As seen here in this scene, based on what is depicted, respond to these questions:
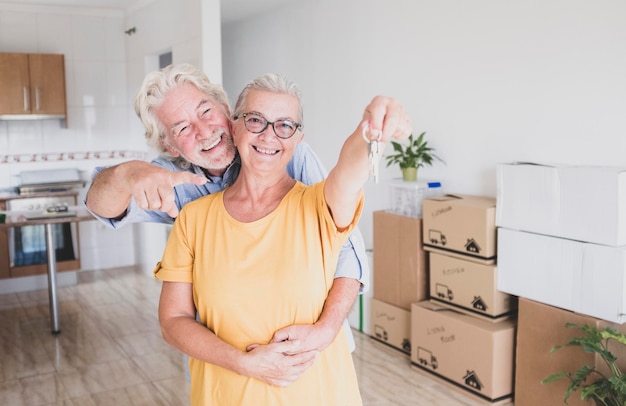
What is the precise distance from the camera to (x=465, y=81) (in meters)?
3.78

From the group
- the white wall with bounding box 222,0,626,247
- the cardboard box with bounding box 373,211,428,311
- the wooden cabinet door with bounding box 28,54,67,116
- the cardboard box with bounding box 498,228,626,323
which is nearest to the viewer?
the cardboard box with bounding box 498,228,626,323

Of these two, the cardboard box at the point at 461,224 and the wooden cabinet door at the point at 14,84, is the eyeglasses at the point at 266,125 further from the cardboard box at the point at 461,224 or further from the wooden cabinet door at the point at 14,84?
the wooden cabinet door at the point at 14,84

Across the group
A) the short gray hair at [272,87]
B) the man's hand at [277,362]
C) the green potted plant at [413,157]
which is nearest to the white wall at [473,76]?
the green potted plant at [413,157]

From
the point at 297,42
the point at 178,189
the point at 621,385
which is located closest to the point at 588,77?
the point at 621,385

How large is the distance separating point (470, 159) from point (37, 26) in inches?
191

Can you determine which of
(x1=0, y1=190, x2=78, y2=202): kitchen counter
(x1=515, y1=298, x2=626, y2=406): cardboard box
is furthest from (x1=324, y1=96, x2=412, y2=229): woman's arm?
(x1=0, y1=190, x2=78, y2=202): kitchen counter

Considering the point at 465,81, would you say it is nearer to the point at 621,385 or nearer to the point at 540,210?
the point at 540,210

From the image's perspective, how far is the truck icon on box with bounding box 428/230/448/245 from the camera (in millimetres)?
3631

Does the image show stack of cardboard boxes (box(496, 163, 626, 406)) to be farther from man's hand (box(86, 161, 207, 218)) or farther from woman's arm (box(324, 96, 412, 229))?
man's hand (box(86, 161, 207, 218))

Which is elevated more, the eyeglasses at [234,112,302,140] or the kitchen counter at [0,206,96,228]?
the eyeglasses at [234,112,302,140]

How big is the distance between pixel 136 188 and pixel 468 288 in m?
2.56

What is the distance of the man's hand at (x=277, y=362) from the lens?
4.51 feet

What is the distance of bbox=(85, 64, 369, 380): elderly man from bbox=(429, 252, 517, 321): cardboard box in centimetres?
195

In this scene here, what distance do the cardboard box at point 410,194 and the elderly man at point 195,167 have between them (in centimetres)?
227
